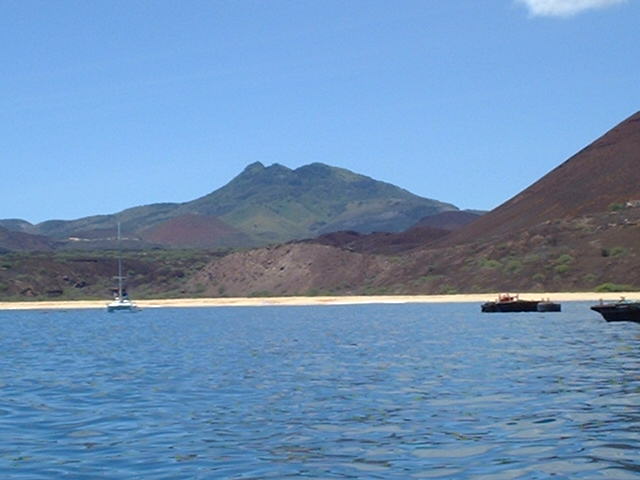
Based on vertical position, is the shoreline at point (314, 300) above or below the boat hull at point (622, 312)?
above

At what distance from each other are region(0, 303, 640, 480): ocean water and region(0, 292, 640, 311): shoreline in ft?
266

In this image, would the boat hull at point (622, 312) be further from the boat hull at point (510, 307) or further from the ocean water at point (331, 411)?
the boat hull at point (510, 307)

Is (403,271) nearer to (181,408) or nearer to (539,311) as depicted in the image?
(539,311)

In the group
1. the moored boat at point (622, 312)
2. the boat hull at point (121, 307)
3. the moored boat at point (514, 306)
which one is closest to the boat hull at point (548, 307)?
the moored boat at point (514, 306)

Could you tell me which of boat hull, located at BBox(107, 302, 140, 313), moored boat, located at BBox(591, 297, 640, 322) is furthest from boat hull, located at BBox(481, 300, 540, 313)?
boat hull, located at BBox(107, 302, 140, 313)

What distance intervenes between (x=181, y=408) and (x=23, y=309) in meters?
152

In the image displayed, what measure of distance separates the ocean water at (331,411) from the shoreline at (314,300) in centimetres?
8119

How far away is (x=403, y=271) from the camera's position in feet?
618

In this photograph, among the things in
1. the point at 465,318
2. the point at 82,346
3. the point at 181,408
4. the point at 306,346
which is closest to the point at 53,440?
the point at 181,408

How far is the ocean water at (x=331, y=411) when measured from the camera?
22.9 metres

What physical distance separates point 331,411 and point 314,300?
13587 cm

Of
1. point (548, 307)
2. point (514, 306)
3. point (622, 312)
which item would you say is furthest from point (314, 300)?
point (622, 312)

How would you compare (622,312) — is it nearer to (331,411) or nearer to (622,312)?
(622,312)

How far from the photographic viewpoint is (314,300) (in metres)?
167
